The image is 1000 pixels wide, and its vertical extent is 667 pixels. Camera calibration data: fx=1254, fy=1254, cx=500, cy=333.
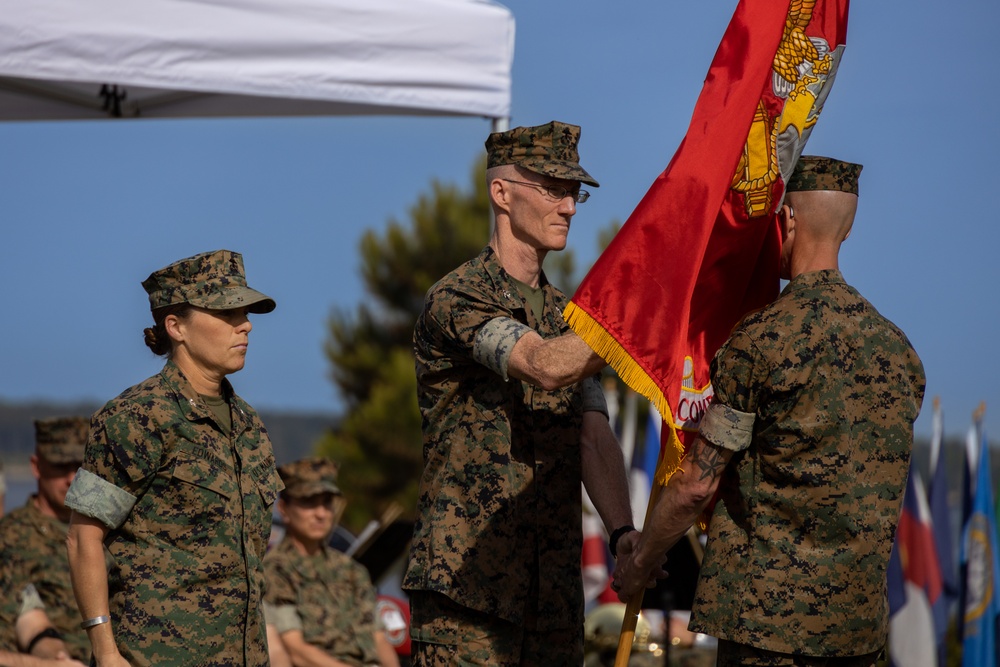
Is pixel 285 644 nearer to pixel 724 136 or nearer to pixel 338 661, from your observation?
pixel 338 661

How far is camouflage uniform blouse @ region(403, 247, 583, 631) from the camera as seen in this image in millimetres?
3904

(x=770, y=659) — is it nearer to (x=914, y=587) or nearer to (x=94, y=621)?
(x=94, y=621)

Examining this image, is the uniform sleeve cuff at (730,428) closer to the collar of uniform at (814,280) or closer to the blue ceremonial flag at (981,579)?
the collar of uniform at (814,280)

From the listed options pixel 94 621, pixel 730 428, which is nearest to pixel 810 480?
pixel 730 428

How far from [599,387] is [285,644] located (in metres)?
3.02

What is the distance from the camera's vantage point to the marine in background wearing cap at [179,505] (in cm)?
390

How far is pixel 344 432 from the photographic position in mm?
25234


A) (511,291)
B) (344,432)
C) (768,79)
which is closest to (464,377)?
(511,291)

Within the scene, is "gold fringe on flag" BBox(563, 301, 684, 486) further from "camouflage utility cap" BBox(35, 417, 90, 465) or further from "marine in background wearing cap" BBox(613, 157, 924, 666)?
"camouflage utility cap" BBox(35, 417, 90, 465)

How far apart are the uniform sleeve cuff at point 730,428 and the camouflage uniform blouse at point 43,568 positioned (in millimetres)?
3625

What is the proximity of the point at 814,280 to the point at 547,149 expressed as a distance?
1081 millimetres

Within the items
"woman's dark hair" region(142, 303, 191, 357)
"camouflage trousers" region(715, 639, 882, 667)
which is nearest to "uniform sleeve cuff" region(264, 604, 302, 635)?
"woman's dark hair" region(142, 303, 191, 357)

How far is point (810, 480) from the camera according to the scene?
3.42 m

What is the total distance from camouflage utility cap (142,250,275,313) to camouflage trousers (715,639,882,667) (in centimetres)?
190
